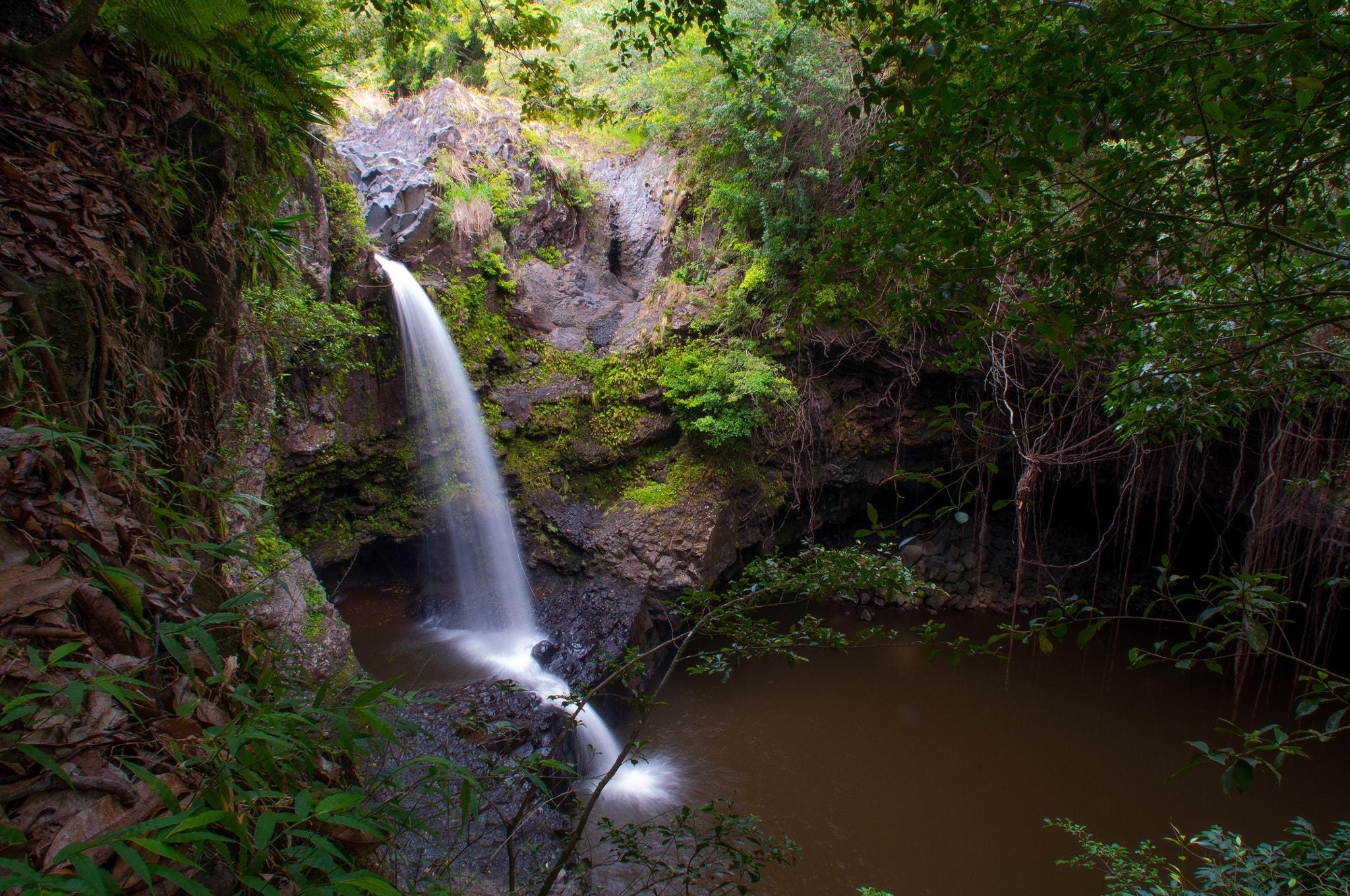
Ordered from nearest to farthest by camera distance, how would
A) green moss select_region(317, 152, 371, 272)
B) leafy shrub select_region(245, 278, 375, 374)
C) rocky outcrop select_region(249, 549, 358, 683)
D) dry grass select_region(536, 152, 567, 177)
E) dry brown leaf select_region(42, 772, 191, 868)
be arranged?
dry brown leaf select_region(42, 772, 191, 868), rocky outcrop select_region(249, 549, 358, 683), leafy shrub select_region(245, 278, 375, 374), green moss select_region(317, 152, 371, 272), dry grass select_region(536, 152, 567, 177)

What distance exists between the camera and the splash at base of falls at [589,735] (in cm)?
474

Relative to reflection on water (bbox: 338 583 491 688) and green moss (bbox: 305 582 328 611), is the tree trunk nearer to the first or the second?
green moss (bbox: 305 582 328 611)

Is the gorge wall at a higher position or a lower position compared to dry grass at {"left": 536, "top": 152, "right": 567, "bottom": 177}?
A: lower

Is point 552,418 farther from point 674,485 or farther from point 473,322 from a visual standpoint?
point 674,485

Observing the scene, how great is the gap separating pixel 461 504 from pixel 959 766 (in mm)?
6100

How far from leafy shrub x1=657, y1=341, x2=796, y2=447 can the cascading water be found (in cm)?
254

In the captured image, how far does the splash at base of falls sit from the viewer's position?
4.74 metres

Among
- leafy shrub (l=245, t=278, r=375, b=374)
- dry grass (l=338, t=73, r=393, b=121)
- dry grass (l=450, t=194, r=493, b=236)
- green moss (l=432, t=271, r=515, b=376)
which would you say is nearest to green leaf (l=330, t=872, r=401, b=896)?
leafy shrub (l=245, t=278, r=375, b=374)

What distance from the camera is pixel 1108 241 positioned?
4.89 feet

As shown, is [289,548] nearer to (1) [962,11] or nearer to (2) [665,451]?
(2) [665,451]

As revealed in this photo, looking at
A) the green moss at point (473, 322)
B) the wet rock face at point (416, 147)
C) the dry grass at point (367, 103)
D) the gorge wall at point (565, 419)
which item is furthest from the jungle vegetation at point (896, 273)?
the dry grass at point (367, 103)

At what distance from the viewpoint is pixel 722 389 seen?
6359mm

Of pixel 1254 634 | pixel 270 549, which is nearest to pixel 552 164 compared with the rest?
pixel 270 549

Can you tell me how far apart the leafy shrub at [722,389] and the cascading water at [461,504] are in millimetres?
2540
